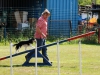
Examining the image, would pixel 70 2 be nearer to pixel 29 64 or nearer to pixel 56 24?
pixel 56 24

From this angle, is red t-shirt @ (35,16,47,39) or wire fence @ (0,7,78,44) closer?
red t-shirt @ (35,16,47,39)

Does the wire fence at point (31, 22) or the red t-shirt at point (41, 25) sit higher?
the red t-shirt at point (41, 25)

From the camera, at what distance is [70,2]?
2566 cm

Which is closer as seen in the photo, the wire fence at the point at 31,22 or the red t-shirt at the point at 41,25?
the red t-shirt at the point at 41,25

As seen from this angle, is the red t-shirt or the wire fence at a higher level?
the red t-shirt

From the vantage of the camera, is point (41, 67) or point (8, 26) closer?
point (41, 67)

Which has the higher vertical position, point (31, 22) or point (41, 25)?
point (41, 25)

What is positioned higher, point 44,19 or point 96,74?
point 44,19

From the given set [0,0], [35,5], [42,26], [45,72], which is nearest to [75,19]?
[35,5]

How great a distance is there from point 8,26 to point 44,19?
46.6 ft

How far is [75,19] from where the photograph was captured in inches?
1011

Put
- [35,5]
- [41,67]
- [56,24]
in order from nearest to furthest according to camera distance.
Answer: [41,67] → [56,24] → [35,5]

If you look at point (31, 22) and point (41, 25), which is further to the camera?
point (31, 22)

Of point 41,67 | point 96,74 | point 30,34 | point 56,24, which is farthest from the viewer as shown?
point 56,24
